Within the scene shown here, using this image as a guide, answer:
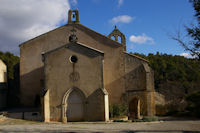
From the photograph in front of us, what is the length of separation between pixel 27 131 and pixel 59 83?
20.9ft

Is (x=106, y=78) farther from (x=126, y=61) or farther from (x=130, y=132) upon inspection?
(x=130, y=132)

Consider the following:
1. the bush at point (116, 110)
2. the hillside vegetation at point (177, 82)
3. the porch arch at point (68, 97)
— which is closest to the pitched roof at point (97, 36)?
the bush at point (116, 110)

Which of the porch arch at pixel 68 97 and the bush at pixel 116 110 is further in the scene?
the bush at pixel 116 110

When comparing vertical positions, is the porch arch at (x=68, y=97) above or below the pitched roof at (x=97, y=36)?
below

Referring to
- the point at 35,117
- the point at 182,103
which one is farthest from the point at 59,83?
the point at 182,103

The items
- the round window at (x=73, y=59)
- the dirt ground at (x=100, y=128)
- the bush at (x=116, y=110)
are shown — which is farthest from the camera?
the bush at (x=116, y=110)

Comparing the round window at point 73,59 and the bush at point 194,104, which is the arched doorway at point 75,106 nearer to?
the round window at point 73,59

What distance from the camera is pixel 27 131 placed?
11656 mm

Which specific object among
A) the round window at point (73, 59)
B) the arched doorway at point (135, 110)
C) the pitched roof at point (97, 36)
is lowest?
the arched doorway at point (135, 110)

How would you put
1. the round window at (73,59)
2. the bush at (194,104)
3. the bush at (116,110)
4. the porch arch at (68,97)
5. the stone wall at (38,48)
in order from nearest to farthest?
1. the porch arch at (68,97)
2. the round window at (73,59)
3. the bush at (116,110)
4. the stone wall at (38,48)
5. the bush at (194,104)

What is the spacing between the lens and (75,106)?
17703 millimetres

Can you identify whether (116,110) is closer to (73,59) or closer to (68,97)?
(68,97)

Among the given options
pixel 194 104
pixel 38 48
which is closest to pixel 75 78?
pixel 38 48

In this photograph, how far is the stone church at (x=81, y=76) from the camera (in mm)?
17422
